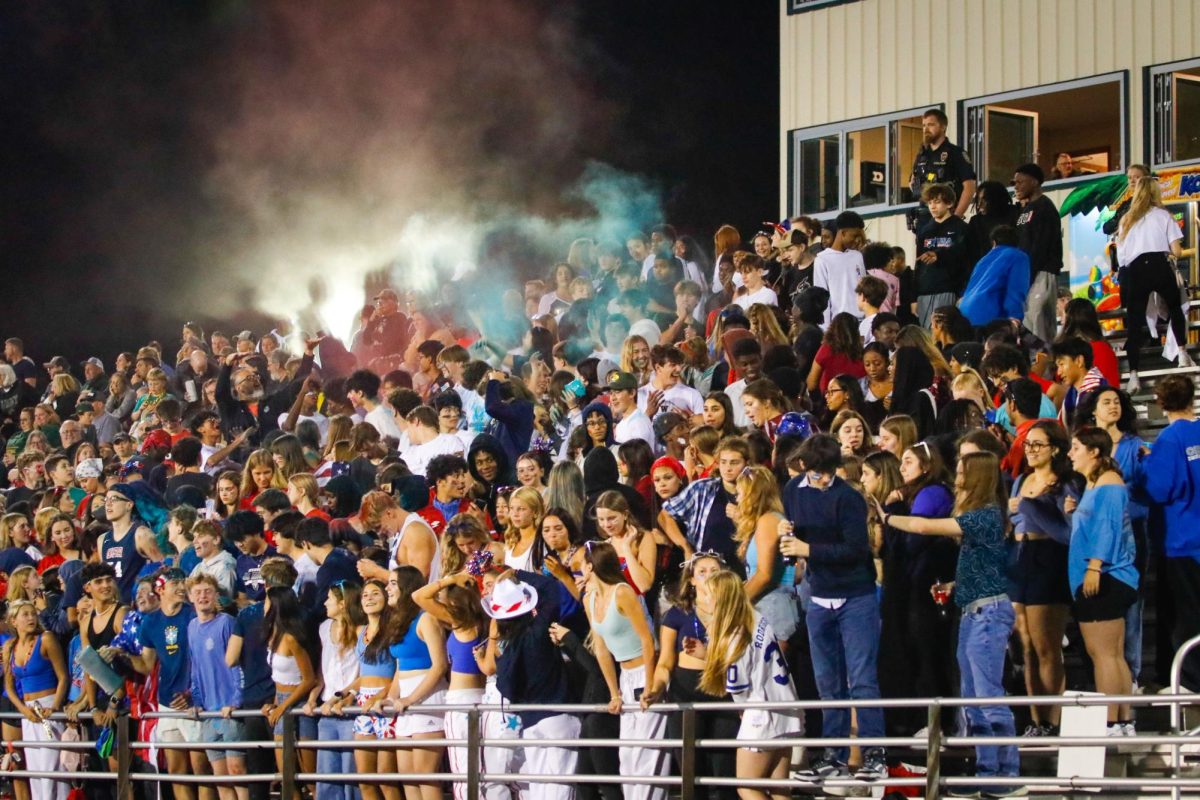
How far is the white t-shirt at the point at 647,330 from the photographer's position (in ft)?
52.7

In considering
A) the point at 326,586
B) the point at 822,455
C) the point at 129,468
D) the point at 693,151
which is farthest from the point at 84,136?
the point at 822,455

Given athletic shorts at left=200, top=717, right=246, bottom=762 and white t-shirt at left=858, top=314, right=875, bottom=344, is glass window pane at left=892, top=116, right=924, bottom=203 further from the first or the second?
athletic shorts at left=200, top=717, right=246, bottom=762

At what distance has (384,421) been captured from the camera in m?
16.0

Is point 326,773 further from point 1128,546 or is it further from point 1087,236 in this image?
point 1087,236

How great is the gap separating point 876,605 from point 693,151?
19.6 m

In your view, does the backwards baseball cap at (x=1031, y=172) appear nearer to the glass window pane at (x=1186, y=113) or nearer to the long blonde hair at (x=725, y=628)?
the glass window pane at (x=1186, y=113)

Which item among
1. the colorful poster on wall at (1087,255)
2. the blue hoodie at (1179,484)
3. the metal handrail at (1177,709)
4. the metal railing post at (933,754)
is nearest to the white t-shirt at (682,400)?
the blue hoodie at (1179,484)

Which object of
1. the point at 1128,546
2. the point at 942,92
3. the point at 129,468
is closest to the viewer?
the point at 1128,546

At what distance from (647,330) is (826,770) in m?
6.81

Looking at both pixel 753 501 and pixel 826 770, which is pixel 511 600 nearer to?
pixel 753 501

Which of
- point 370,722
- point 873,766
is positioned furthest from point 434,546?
point 873,766

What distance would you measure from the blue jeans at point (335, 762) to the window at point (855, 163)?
10.6m

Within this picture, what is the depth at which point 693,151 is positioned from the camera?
95.0 ft

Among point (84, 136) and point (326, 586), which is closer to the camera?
point (326, 586)
